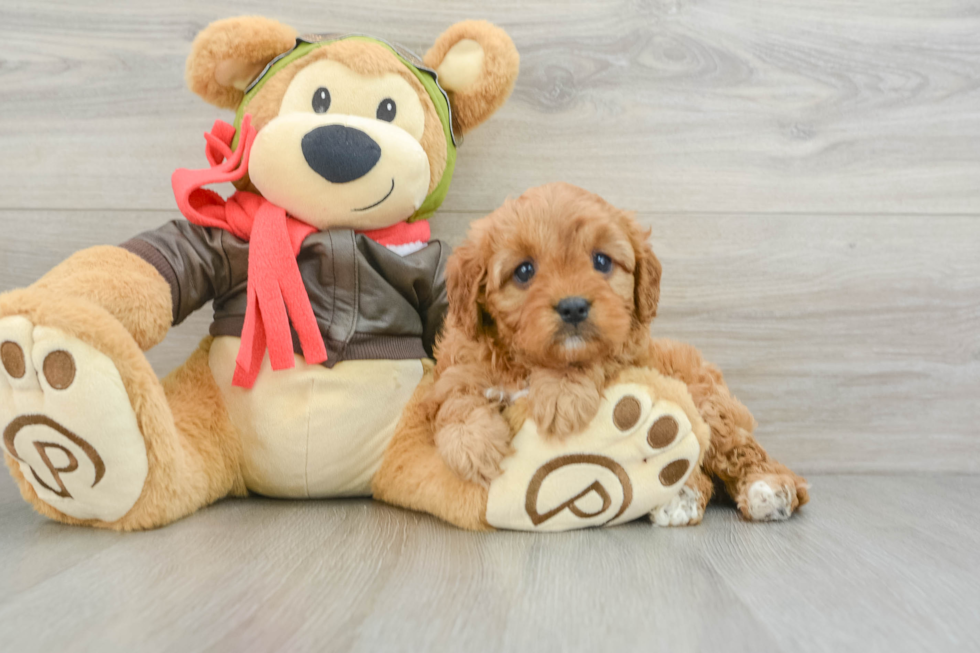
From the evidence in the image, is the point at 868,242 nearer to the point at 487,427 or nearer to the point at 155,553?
the point at 487,427

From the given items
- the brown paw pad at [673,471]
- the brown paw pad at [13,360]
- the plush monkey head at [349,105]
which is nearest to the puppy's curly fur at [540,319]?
the brown paw pad at [673,471]

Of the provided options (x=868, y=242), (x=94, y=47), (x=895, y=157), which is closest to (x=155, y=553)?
(x=94, y=47)

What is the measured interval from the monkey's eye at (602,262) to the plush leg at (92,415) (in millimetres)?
693

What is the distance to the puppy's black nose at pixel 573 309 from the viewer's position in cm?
96

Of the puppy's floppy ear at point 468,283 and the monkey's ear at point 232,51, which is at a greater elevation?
the monkey's ear at point 232,51

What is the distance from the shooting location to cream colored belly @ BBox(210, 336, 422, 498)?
118 cm

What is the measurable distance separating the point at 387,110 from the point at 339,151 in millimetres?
154

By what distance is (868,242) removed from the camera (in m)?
1.57

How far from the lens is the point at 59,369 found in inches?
38.0

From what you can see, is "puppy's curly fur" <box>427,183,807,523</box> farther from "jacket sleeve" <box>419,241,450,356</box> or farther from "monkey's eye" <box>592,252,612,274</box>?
"jacket sleeve" <box>419,241,450,356</box>

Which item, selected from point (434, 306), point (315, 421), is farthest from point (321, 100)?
point (315, 421)

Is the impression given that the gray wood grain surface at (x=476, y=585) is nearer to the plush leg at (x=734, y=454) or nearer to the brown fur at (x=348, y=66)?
the plush leg at (x=734, y=454)

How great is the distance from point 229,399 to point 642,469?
70 cm

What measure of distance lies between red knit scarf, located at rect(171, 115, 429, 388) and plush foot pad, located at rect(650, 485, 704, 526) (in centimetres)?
60
